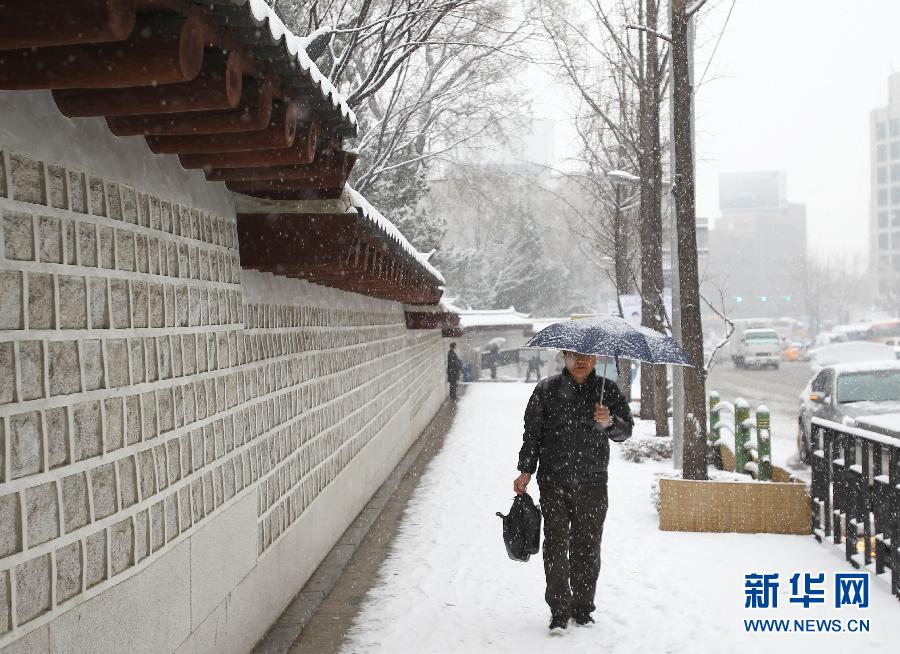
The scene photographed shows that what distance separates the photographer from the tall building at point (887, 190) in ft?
332

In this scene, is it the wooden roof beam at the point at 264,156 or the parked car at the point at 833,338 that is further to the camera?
the parked car at the point at 833,338

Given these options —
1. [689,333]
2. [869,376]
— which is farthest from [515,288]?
[689,333]

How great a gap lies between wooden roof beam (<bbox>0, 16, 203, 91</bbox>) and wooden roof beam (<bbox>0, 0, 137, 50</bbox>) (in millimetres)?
203

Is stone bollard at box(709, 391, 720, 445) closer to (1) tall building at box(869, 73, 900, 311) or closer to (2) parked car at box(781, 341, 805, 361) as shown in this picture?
(2) parked car at box(781, 341, 805, 361)

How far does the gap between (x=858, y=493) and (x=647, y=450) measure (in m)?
6.63

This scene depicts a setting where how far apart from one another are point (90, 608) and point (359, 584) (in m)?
3.93

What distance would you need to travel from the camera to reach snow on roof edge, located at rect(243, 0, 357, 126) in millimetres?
2648

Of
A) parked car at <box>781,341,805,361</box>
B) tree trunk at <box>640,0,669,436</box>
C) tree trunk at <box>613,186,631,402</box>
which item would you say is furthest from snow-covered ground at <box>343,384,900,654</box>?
parked car at <box>781,341,805,361</box>

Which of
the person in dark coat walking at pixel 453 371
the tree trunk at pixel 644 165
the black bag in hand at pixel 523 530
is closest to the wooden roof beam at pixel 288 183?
the black bag in hand at pixel 523 530

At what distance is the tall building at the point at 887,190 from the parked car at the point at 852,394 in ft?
306

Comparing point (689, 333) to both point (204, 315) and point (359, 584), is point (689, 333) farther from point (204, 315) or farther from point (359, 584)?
point (204, 315)

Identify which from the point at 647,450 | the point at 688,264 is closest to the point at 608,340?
the point at 688,264

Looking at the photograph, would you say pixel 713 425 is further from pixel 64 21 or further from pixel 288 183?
pixel 64 21

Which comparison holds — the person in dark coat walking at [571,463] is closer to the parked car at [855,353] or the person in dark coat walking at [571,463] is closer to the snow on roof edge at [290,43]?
the snow on roof edge at [290,43]
